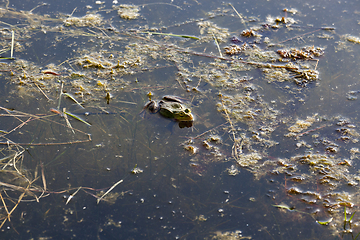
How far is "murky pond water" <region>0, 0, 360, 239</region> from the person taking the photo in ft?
6.79

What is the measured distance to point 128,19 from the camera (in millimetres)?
3764

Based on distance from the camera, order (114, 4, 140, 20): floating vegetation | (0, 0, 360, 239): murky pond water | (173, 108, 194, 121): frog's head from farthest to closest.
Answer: (114, 4, 140, 20): floating vegetation, (173, 108, 194, 121): frog's head, (0, 0, 360, 239): murky pond water

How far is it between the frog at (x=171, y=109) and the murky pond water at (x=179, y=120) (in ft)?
0.06

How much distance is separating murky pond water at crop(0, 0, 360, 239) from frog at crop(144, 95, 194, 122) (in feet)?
0.06

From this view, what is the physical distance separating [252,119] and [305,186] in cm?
75

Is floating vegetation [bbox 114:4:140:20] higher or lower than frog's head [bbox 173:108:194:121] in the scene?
higher

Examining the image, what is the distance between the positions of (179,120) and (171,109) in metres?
0.12

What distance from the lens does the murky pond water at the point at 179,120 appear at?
207 centimetres

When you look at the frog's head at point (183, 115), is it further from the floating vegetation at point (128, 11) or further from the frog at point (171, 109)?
the floating vegetation at point (128, 11)

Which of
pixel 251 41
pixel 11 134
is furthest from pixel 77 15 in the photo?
pixel 251 41

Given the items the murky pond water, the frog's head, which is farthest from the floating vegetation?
the frog's head

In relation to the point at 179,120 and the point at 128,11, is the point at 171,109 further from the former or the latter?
the point at 128,11

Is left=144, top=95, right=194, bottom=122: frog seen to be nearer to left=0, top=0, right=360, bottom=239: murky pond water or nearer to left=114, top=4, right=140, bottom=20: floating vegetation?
left=0, top=0, right=360, bottom=239: murky pond water

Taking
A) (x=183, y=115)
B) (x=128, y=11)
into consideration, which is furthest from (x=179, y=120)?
(x=128, y=11)
